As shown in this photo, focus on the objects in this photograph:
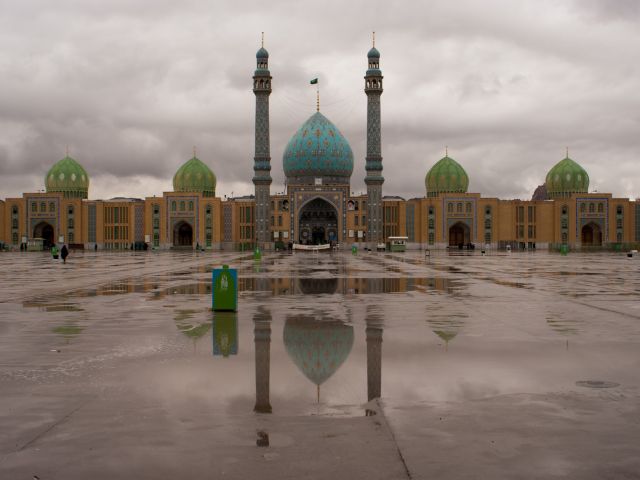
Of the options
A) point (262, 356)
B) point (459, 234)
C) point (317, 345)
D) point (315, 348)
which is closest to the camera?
point (262, 356)

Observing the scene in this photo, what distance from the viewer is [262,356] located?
9.15 m

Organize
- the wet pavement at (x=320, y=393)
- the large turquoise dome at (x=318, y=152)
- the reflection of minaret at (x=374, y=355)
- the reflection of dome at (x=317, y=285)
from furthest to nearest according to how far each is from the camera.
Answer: the large turquoise dome at (x=318, y=152)
the reflection of dome at (x=317, y=285)
the reflection of minaret at (x=374, y=355)
the wet pavement at (x=320, y=393)

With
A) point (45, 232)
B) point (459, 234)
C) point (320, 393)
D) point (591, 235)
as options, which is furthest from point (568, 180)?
point (320, 393)

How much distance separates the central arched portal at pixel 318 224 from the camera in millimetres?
89562

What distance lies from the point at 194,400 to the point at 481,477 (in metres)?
3.07

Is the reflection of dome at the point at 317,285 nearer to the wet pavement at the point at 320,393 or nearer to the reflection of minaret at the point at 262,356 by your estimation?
the wet pavement at the point at 320,393

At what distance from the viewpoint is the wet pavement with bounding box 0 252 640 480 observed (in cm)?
490

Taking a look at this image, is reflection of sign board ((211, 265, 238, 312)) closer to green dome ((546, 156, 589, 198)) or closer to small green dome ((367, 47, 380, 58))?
small green dome ((367, 47, 380, 58))

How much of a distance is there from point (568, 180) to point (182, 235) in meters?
50.5

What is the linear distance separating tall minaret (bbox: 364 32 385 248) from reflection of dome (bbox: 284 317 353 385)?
7134cm

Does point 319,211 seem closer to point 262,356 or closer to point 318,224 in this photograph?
point 318,224

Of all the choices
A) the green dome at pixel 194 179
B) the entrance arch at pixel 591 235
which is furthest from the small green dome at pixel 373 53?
the entrance arch at pixel 591 235

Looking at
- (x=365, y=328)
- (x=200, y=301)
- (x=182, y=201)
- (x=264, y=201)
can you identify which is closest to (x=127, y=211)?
(x=182, y=201)

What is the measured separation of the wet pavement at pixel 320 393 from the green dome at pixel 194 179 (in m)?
77.0
